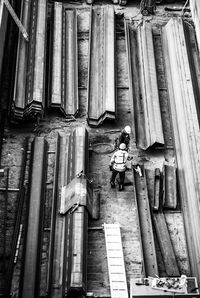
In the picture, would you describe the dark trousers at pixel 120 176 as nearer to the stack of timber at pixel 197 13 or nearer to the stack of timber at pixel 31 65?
the stack of timber at pixel 31 65

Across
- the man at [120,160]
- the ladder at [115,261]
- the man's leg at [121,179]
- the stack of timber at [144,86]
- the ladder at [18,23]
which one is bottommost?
the ladder at [115,261]

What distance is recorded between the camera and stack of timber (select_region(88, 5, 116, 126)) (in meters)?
8.89

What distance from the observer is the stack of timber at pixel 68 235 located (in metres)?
Result: 6.26

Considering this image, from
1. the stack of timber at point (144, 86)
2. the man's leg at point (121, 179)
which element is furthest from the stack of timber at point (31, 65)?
the man's leg at point (121, 179)

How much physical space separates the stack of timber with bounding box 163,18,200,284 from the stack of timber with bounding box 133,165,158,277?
0.63 meters

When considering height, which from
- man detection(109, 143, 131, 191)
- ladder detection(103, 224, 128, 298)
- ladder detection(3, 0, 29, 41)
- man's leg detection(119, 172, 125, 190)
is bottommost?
ladder detection(103, 224, 128, 298)

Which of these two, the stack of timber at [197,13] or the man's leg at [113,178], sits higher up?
the stack of timber at [197,13]

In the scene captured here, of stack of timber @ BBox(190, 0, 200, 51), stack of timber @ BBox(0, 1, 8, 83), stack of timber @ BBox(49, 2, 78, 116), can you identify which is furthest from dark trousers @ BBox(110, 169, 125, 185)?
stack of timber @ BBox(190, 0, 200, 51)

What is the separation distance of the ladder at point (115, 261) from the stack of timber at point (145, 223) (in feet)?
1.21

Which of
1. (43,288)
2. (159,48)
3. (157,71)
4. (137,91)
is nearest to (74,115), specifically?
(137,91)

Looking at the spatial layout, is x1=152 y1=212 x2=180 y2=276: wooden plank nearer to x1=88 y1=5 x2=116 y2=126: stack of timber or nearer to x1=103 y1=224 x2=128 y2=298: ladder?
x1=103 y1=224 x2=128 y2=298: ladder

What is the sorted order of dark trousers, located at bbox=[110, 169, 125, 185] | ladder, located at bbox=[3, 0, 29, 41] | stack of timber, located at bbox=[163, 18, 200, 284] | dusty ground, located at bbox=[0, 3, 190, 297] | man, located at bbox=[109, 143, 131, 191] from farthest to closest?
1. ladder, located at bbox=[3, 0, 29, 41]
2. dark trousers, located at bbox=[110, 169, 125, 185]
3. man, located at bbox=[109, 143, 131, 191]
4. stack of timber, located at bbox=[163, 18, 200, 284]
5. dusty ground, located at bbox=[0, 3, 190, 297]

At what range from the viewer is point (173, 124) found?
8.80 m

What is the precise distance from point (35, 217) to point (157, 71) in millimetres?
4798
